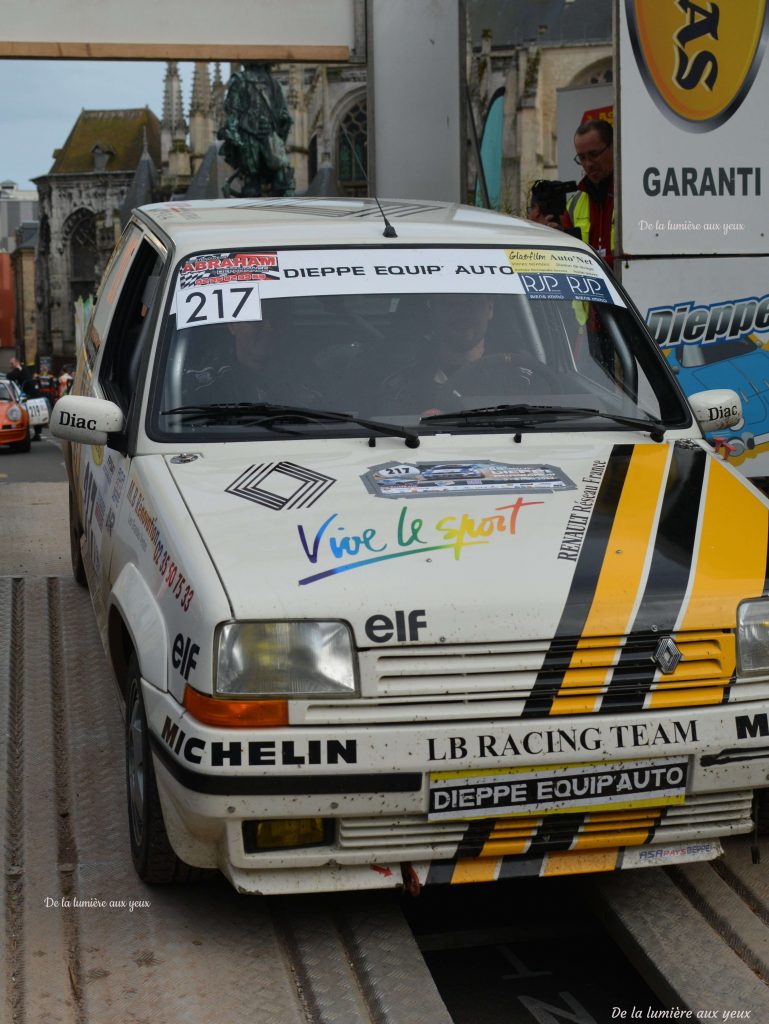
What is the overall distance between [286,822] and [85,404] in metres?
1.71

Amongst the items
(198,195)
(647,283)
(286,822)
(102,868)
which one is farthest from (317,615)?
(198,195)

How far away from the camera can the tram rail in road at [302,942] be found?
11.0 ft

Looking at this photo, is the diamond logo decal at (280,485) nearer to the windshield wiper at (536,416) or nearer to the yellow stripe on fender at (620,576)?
the windshield wiper at (536,416)

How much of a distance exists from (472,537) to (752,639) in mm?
767

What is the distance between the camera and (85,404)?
4527mm

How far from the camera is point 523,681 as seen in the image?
342cm

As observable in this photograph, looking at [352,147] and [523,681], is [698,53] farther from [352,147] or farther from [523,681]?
[352,147]

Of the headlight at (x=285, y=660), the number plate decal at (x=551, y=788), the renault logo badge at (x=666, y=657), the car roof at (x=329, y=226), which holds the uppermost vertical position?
the car roof at (x=329, y=226)

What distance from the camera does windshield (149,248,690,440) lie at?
14.8 feet

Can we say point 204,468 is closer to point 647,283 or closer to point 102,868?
point 102,868

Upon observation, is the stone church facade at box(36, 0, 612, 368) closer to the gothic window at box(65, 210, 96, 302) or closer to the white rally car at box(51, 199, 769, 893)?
the gothic window at box(65, 210, 96, 302)

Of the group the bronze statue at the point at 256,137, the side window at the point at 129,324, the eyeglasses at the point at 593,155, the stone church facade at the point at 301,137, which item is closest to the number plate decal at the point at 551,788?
the side window at the point at 129,324

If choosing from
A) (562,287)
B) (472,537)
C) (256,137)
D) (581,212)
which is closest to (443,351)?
(562,287)

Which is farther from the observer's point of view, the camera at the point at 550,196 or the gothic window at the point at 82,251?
the gothic window at the point at 82,251
